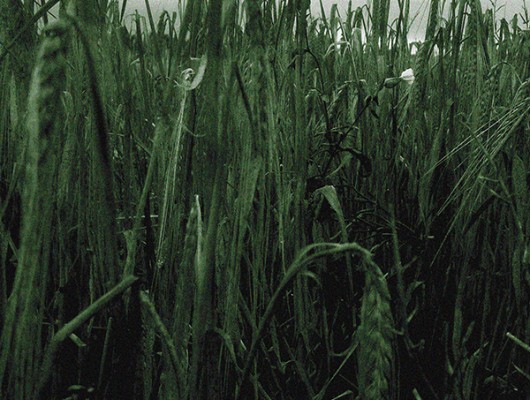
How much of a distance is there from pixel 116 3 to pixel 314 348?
2.48 ft

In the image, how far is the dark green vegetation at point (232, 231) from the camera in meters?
0.34

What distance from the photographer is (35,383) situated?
1.23ft

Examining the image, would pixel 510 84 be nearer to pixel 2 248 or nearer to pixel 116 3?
pixel 116 3

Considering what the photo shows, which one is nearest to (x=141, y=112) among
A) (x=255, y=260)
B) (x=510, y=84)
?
(x=255, y=260)

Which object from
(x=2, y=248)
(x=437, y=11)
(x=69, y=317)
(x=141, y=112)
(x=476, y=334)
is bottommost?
(x=476, y=334)

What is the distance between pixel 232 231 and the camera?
689 millimetres

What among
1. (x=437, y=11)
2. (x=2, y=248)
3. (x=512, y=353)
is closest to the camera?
(x=2, y=248)

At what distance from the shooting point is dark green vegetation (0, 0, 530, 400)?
0.34 metres

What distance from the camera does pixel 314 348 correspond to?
2.36 ft

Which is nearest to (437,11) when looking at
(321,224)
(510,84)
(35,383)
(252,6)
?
(510,84)

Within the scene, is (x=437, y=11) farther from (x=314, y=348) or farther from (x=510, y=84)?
(x=314, y=348)

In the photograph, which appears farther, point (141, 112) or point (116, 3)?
point (116, 3)

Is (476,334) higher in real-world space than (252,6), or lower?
lower

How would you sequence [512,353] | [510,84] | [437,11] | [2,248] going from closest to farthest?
[2,248] → [512,353] → [437,11] → [510,84]
